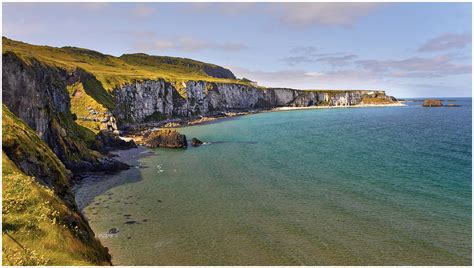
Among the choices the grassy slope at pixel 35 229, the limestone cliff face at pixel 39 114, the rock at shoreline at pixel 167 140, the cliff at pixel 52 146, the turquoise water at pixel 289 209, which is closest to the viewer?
the grassy slope at pixel 35 229

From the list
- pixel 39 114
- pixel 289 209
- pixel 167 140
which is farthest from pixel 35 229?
pixel 167 140

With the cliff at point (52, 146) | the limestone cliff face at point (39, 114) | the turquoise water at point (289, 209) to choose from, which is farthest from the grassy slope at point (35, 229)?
the limestone cliff face at point (39, 114)

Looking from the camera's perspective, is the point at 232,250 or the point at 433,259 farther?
the point at 232,250

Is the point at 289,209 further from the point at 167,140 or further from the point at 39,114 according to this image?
the point at 167,140

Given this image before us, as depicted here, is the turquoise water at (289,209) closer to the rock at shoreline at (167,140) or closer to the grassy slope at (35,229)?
the grassy slope at (35,229)

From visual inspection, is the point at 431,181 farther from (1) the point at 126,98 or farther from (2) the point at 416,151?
(1) the point at 126,98

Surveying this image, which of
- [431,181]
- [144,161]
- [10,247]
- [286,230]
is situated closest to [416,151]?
[431,181]
